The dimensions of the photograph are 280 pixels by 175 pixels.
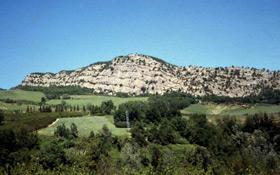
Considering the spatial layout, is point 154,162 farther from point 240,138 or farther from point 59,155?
point 240,138

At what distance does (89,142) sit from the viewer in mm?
86500

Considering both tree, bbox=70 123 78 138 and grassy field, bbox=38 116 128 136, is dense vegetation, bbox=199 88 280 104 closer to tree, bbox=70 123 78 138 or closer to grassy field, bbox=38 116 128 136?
grassy field, bbox=38 116 128 136

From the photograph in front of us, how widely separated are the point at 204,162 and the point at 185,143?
106 feet

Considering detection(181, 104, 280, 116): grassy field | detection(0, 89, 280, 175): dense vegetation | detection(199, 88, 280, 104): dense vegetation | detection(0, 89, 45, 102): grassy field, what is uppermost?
detection(0, 89, 45, 102): grassy field

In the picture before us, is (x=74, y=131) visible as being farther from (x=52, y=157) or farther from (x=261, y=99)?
(x=261, y=99)

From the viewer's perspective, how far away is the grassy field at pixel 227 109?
136 metres

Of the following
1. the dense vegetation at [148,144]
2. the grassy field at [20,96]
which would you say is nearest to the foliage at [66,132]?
the dense vegetation at [148,144]

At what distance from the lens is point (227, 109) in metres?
149

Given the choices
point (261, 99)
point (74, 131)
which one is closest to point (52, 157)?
point (74, 131)

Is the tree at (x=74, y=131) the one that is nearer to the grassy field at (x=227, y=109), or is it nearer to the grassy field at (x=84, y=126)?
the grassy field at (x=84, y=126)

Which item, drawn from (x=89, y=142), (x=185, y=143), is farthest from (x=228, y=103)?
(x=89, y=142)

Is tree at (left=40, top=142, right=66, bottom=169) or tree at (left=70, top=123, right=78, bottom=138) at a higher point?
tree at (left=70, top=123, right=78, bottom=138)

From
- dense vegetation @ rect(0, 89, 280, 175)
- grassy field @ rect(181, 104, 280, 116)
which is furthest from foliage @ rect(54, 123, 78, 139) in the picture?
grassy field @ rect(181, 104, 280, 116)

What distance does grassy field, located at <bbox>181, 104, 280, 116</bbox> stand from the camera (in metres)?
136
